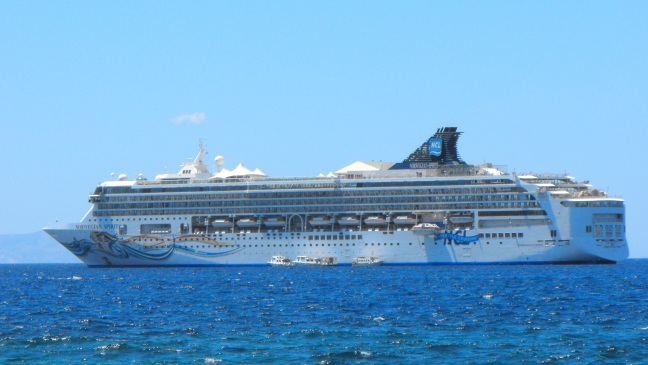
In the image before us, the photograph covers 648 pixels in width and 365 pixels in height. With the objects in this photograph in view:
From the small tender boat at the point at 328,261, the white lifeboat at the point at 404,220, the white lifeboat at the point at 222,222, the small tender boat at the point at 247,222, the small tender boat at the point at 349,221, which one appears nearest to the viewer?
the white lifeboat at the point at 404,220

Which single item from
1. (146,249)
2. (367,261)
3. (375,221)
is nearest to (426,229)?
(375,221)

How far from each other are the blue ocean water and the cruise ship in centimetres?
2199

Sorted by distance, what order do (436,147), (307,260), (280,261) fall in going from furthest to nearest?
1. (436,147)
2. (280,261)
3. (307,260)

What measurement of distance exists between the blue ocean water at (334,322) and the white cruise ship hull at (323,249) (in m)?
21.3

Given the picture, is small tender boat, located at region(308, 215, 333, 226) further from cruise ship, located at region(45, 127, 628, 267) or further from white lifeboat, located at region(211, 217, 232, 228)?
white lifeboat, located at region(211, 217, 232, 228)

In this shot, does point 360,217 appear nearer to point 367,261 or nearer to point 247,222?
point 367,261

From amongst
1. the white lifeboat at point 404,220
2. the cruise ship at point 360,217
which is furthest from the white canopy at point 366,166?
the white lifeboat at point 404,220

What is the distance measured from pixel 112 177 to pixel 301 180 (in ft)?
73.8

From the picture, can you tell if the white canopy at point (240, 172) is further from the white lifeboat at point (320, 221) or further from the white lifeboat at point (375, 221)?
the white lifeboat at point (375, 221)

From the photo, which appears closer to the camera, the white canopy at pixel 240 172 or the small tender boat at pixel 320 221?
the small tender boat at pixel 320 221

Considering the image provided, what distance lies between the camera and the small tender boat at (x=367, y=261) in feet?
329

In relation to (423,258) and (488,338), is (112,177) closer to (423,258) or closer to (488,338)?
(423,258)

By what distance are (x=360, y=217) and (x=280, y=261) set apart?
9.18m

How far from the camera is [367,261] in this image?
10050 cm
